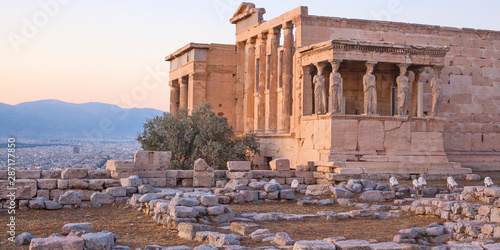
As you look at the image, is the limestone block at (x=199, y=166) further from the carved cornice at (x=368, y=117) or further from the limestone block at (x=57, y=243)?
the limestone block at (x=57, y=243)

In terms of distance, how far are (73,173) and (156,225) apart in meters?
4.82

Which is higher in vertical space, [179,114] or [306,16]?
[306,16]

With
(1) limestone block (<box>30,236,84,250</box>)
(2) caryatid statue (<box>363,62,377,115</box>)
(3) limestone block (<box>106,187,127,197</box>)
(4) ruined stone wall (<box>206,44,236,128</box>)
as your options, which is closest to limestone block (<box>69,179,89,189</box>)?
(3) limestone block (<box>106,187,127,197</box>)

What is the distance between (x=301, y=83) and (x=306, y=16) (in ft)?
7.50

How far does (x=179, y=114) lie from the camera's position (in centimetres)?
2342

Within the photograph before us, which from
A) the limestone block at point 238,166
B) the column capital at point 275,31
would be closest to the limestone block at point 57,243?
the limestone block at point 238,166

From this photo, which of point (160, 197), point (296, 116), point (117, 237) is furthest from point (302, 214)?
point (296, 116)

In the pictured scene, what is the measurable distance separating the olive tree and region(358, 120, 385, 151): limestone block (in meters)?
4.81

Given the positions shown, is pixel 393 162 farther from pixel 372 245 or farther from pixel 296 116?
pixel 372 245

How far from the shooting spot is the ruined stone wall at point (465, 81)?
22.0m

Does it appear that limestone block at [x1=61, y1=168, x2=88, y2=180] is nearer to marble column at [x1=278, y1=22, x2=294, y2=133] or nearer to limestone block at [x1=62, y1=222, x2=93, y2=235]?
limestone block at [x1=62, y1=222, x2=93, y2=235]

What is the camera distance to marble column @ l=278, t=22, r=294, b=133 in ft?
73.8

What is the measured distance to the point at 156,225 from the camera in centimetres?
1099

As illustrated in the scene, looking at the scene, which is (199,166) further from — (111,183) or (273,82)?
(273,82)
